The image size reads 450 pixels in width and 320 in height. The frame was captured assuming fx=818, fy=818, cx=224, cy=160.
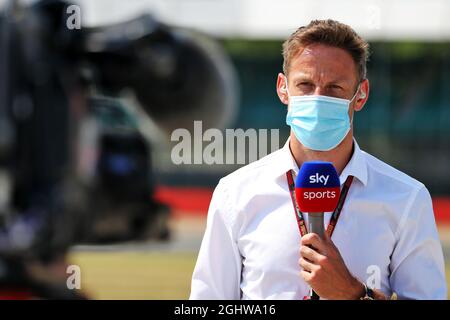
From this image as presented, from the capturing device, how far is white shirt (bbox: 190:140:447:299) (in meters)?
1.96

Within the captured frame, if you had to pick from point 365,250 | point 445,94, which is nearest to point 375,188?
point 365,250

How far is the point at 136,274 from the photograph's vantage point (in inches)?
397

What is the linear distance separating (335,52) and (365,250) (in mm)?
487

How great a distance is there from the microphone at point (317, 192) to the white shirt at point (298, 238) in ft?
0.48

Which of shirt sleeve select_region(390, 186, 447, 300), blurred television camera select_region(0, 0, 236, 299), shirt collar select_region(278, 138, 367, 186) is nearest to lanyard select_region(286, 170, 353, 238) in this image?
shirt collar select_region(278, 138, 367, 186)

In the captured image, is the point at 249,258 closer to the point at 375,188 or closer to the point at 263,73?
the point at 375,188

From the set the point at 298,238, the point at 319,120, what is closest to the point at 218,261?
the point at 298,238

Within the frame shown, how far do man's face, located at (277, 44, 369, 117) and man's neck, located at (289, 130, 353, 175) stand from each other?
0.36ft

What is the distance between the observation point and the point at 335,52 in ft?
6.48

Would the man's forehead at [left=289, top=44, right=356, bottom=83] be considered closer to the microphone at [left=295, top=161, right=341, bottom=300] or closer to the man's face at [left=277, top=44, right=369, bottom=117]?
the man's face at [left=277, top=44, right=369, bottom=117]

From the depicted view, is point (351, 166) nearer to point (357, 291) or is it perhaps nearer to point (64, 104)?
point (357, 291)
